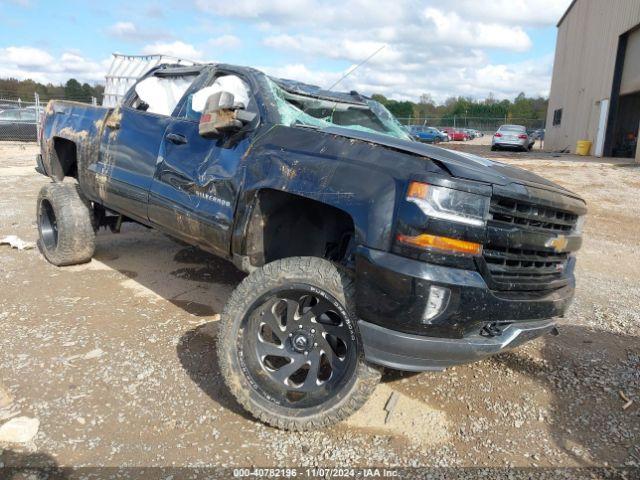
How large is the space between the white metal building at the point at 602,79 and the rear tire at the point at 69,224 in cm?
1835

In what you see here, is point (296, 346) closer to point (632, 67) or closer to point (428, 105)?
point (632, 67)

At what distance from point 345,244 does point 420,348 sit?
0.97m

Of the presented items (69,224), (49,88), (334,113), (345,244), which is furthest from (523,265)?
(49,88)

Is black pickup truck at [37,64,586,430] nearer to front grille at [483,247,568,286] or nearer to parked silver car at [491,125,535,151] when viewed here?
front grille at [483,247,568,286]

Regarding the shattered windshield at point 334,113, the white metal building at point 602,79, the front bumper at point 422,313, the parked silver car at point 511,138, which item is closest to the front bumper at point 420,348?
the front bumper at point 422,313

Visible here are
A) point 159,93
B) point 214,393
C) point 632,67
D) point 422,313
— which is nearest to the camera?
point 422,313

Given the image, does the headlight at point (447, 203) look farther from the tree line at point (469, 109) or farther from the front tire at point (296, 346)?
the tree line at point (469, 109)

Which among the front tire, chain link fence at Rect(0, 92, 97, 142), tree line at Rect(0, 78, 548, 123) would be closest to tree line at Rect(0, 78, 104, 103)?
tree line at Rect(0, 78, 548, 123)

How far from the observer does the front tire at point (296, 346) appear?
248 centimetres

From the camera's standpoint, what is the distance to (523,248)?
2461 millimetres

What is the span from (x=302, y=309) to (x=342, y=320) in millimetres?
299

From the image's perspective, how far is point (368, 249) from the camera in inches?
92.7

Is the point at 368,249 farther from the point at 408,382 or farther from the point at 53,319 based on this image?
the point at 53,319

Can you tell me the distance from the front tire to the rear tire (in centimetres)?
285
